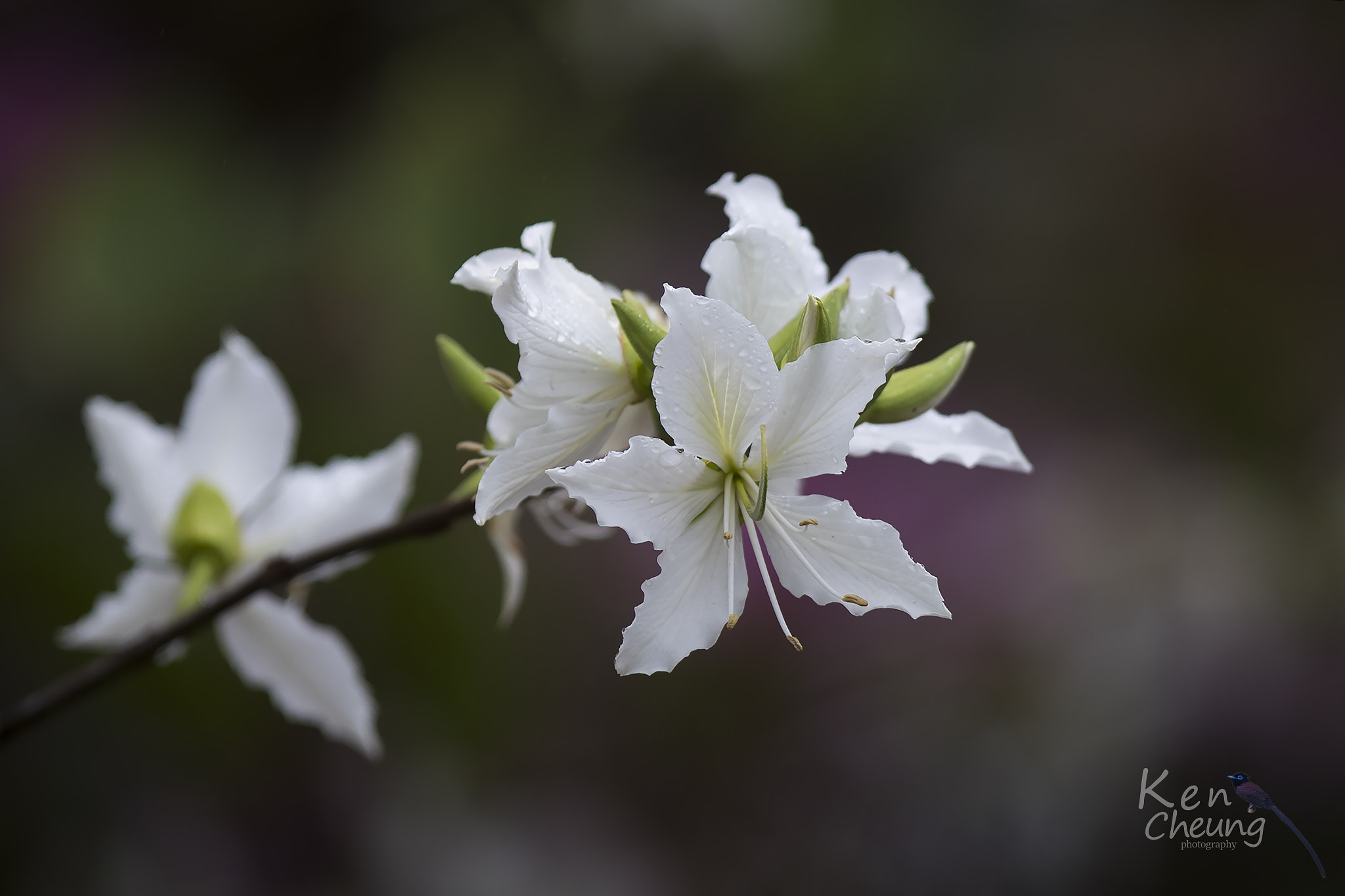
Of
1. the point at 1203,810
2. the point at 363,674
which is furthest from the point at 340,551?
the point at 363,674

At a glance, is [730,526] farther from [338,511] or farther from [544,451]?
[338,511]

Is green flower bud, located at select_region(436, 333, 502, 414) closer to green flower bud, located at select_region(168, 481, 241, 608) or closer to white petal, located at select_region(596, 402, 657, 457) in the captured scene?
white petal, located at select_region(596, 402, 657, 457)

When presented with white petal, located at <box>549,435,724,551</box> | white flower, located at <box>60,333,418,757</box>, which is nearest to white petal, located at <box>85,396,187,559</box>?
white flower, located at <box>60,333,418,757</box>

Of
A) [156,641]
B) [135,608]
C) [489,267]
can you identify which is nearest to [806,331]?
[489,267]

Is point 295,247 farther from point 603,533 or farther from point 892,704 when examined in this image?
point 603,533

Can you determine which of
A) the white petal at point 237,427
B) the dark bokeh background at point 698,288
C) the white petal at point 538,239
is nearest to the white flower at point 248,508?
the white petal at point 237,427

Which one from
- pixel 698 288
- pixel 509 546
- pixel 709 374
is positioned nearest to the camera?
pixel 709 374

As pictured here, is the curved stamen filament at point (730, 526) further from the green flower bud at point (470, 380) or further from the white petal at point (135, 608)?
the white petal at point (135, 608)
